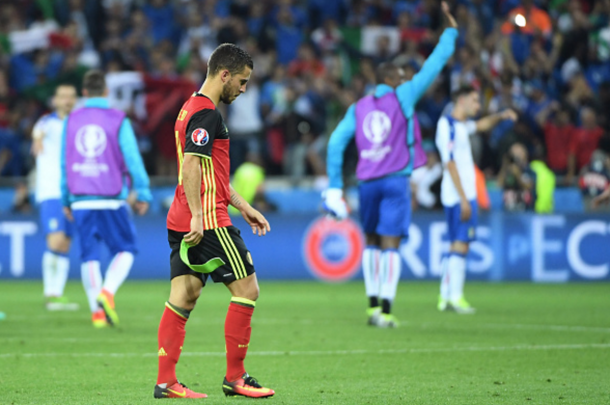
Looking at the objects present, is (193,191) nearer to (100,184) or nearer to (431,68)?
(100,184)

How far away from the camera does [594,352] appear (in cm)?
839

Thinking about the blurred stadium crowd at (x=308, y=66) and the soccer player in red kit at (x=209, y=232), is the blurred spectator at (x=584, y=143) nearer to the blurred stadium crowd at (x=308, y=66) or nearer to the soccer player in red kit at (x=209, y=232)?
the blurred stadium crowd at (x=308, y=66)

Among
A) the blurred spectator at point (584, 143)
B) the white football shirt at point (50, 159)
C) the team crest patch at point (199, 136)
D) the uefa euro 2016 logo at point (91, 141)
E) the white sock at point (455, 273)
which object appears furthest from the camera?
the blurred spectator at point (584, 143)

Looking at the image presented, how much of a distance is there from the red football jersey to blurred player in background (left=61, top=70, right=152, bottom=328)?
165 inches

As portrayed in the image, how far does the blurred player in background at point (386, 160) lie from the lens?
10.5 m

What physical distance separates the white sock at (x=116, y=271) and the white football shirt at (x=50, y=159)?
2729 mm

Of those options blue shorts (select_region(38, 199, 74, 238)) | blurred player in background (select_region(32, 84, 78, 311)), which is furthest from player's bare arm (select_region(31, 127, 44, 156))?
blue shorts (select_region(38, 199, 74, 238))

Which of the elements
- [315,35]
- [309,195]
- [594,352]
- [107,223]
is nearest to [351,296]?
[309,195]

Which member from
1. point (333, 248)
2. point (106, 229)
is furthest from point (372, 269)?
point (333, 248)

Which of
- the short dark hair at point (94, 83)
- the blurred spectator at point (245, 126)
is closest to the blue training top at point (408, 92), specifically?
the short dark hair at point (94, 83)

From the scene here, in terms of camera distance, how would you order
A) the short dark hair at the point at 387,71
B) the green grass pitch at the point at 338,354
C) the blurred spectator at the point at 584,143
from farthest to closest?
the blurred spectator at the point at 584,143 → the short dark hair at the point at 387,71 → the green grass pitch at the point at 338,354

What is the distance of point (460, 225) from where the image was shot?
487 inches

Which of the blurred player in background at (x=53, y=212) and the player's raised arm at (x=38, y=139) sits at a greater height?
the player's raised arm at (x=38, y=139)

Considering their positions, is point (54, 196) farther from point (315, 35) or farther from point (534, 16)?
point (534, 16)
